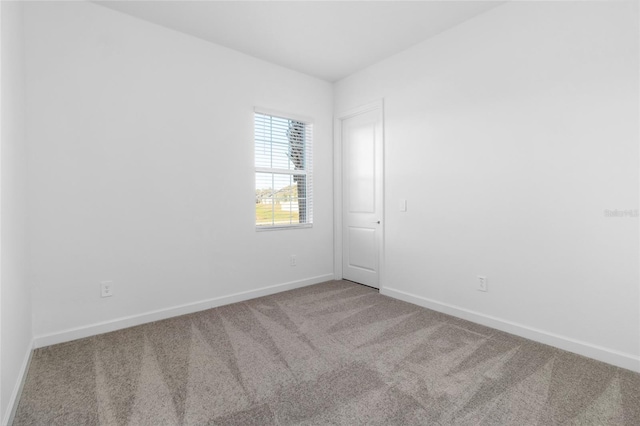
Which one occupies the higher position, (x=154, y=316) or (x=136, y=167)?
(x=136, y=167)

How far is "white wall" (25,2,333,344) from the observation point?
2330mm

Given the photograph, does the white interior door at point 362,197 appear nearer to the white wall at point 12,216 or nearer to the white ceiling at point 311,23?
the white ceiling at point 311,23

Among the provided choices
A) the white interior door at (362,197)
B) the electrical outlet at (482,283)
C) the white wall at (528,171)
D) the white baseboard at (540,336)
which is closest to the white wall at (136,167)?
the white interior door at (362,197)

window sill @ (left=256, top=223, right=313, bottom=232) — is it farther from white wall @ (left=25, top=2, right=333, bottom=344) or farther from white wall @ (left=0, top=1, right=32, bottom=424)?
white wall @ (left=0, top=1, right=32, bottom=424)

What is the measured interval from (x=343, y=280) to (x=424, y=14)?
3.08 m

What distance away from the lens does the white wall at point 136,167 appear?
2.33m

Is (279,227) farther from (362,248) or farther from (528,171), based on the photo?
(528,171)

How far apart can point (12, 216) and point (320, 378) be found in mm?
2010

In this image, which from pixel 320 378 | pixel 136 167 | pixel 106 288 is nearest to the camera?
pixel 320 378

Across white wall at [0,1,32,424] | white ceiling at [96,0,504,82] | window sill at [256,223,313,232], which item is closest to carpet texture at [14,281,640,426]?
white wall at [0,1,32,424]

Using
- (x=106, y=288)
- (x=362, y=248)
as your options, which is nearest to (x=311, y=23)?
(x=362, y=248)

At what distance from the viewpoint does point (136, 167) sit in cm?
270

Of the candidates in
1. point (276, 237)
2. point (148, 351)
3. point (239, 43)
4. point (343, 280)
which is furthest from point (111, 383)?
point (239, 43)

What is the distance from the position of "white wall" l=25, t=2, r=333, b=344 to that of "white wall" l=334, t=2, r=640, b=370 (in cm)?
164
